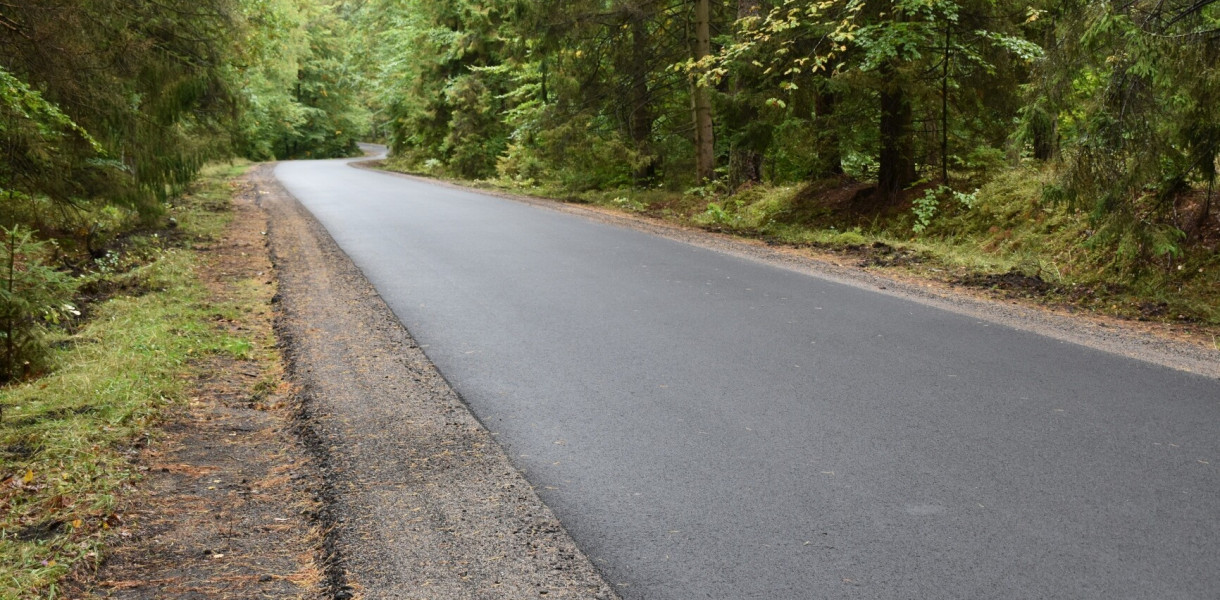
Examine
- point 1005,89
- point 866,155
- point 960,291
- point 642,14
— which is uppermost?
point 642,14

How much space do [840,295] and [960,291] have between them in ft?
5.06

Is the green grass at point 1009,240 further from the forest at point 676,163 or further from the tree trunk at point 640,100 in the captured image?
the tree trunk at point 640,100

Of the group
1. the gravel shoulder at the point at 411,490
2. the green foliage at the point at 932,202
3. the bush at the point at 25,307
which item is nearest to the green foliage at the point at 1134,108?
the green foliage at the point at 932,202

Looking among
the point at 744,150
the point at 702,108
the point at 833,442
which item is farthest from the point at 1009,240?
the point at 702,108

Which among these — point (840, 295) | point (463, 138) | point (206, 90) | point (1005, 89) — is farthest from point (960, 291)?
point (463, 138)

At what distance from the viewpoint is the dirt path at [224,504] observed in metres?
3.46

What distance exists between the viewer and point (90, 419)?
17.1 feet

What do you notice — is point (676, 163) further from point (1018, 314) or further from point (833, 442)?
point (833, 442)

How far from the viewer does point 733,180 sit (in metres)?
18.5

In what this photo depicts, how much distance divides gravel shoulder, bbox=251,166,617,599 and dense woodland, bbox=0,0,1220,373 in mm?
2411

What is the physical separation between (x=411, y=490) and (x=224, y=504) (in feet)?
2.99

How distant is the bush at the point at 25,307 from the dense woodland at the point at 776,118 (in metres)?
0.03

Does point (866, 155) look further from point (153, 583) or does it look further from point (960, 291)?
point (153, 583)

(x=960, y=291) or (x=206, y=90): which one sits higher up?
(x=206, y=90)
